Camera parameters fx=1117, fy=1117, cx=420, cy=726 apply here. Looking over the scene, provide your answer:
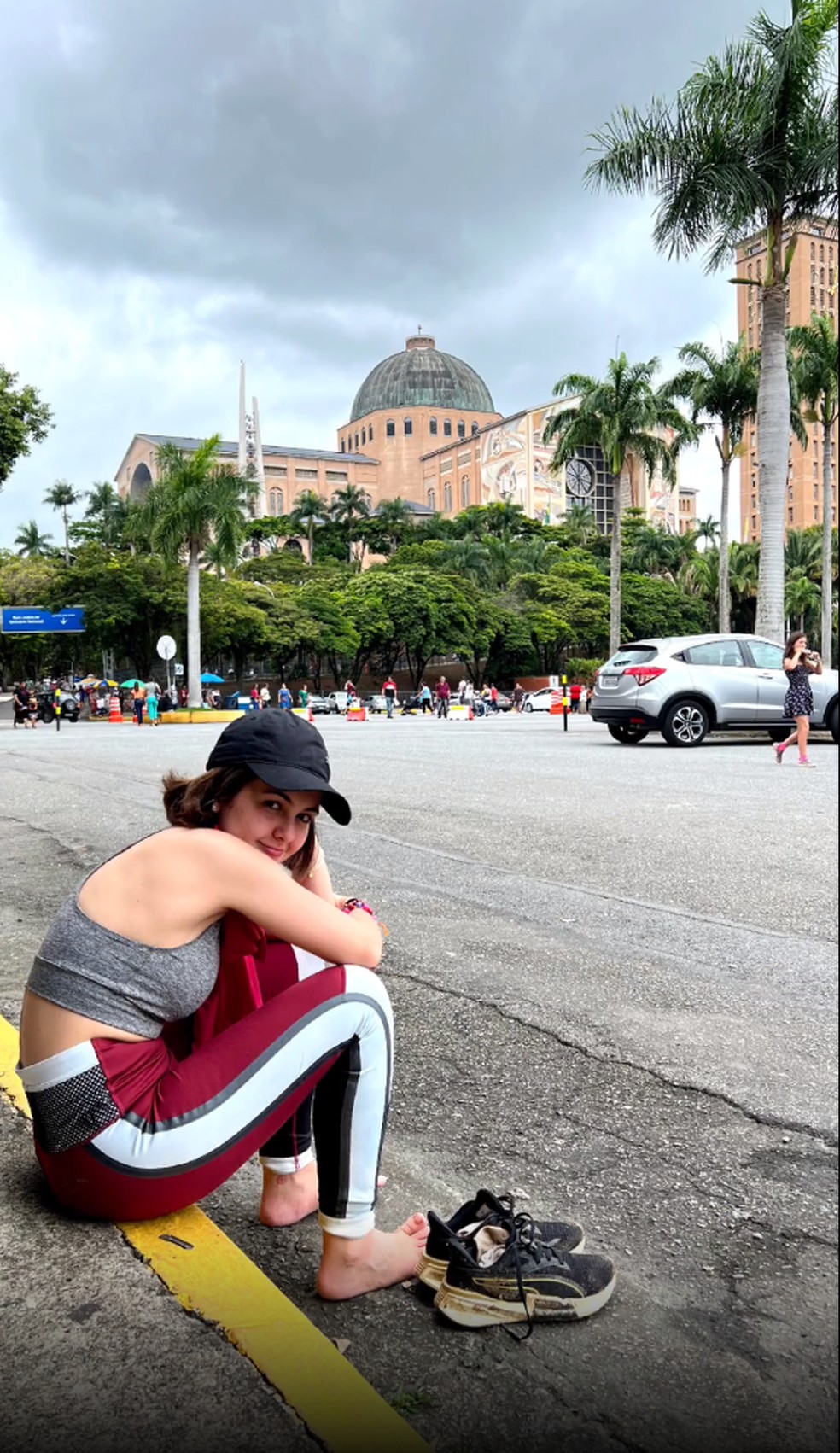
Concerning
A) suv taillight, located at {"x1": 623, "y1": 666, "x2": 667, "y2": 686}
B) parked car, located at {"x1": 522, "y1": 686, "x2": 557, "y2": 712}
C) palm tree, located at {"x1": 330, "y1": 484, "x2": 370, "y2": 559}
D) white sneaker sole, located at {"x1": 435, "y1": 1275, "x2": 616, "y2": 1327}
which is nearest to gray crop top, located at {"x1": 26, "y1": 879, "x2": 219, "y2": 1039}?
white sneaker sole, located at {"x1": 435, "y1": 1275, "x2": 616, "y2": 1327}

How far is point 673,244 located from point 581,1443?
1017 mm

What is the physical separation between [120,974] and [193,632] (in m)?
0.72

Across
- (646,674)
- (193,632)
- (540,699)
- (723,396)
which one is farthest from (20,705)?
(540,699)

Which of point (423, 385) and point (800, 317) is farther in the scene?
point (423, 385)

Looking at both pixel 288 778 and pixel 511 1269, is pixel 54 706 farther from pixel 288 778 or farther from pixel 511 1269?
pixel 511 1269

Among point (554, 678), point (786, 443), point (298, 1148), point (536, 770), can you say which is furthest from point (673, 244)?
point (554, 678)

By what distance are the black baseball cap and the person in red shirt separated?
33.9 inches

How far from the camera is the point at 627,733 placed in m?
4.20

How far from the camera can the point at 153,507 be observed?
127 inches

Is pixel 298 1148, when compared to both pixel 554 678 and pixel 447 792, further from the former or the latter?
pixel 554 678

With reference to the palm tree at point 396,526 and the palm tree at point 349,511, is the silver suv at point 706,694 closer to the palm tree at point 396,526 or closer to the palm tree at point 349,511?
the palm tree at point 349,511

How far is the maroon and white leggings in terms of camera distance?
1.38m

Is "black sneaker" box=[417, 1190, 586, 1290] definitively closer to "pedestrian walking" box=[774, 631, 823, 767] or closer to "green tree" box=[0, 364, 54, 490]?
"pedestrian walking" box=[774, 631, 823, 767]

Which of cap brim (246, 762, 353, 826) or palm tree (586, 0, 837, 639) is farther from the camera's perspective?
cap brim (246, 762, 353, 826)
